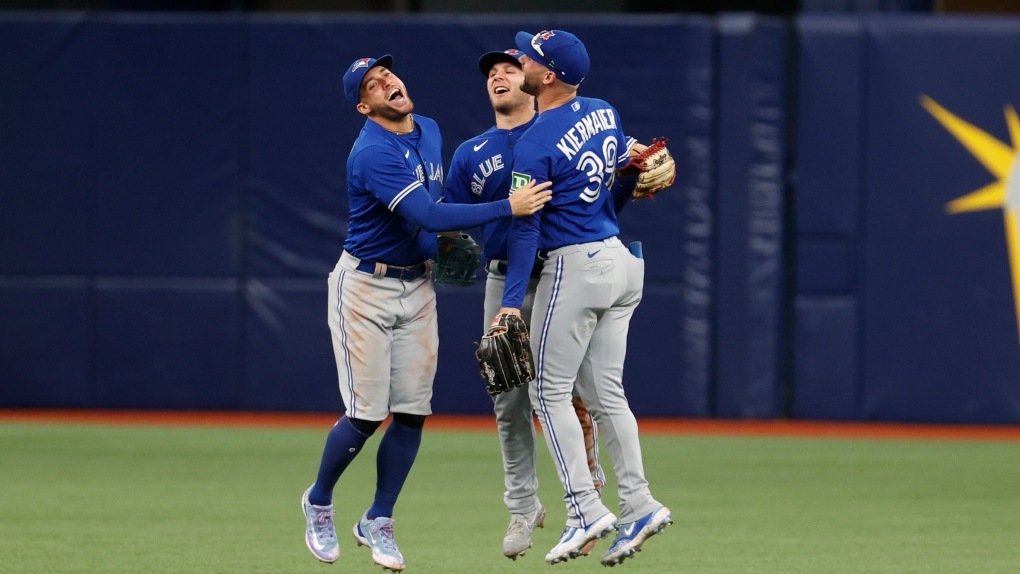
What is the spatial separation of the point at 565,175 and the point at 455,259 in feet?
2.58

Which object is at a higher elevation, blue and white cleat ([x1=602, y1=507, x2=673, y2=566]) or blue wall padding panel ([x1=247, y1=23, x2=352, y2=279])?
blue wall padding panel ([x1=247, y1=23, x2=352, y2=279])

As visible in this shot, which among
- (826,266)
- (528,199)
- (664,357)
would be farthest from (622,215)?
(528,199)

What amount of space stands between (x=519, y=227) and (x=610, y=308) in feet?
1.79

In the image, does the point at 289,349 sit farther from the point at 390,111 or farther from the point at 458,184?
the point at 390,111

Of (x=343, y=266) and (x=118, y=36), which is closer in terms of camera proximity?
(x=343, y=266)

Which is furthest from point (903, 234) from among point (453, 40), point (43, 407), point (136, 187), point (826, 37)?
point (43, 407)

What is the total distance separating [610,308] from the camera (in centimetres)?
543

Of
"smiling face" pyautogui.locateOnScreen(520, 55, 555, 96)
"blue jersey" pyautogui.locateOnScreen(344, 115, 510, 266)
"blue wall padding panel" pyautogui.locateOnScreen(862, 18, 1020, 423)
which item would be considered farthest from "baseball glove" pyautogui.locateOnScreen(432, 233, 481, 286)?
"blue wall padding panel" pyautogui.locateOnScreen(862, 18, 1020, 423)

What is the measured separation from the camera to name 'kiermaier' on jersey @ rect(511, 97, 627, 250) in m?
5.23

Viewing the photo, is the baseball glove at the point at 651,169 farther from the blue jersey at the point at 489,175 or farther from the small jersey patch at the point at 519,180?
the small jersey patch at the point at 519,180

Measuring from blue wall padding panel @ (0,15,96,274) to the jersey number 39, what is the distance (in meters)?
6.57

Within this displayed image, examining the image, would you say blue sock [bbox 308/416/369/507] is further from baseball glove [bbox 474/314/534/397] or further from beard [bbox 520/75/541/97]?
beard [bbox 520/75/541/97]

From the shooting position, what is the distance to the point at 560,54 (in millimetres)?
5227

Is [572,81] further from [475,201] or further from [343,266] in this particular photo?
[343,266]
